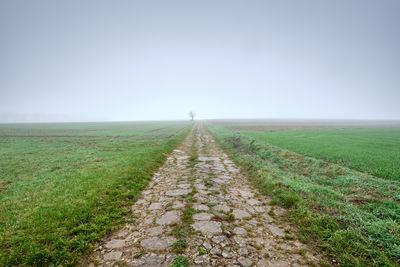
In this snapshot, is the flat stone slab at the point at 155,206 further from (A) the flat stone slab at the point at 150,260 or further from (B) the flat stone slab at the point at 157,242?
(A) the flat stone slab at the point at 150,260

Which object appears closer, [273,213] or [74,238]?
Result: [74,238]

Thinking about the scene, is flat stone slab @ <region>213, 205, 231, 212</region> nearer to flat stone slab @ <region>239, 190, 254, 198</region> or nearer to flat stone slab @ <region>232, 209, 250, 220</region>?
flat stone slab @ <region>232, 209, 250, 220</region>

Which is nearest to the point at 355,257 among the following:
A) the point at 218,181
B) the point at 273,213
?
the point at 273,213

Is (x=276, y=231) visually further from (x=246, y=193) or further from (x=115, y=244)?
(x=115, y=244)

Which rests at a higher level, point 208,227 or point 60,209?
point 60,209

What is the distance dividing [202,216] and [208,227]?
0.56 meters

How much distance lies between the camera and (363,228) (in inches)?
173

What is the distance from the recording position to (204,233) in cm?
414

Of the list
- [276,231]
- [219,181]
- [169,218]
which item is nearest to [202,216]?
[169,218]

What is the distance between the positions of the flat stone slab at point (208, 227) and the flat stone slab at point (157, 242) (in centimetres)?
73

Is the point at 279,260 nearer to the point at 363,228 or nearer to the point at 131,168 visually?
the point at 363,228

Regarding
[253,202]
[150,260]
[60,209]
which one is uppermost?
[60,209]

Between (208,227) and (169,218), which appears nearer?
(208,227)

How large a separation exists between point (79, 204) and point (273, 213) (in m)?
6.37
